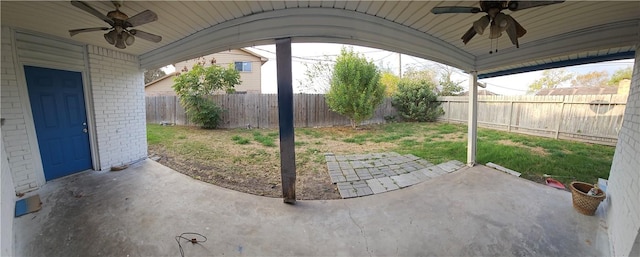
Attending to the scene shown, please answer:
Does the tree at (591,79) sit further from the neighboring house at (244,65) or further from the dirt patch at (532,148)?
the neighboring house at (244,65)

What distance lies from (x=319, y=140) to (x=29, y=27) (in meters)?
5.80

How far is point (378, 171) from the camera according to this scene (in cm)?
404

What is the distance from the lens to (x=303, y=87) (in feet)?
41.3

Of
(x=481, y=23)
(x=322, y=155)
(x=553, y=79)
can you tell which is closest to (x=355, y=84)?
(x=322, y=155)

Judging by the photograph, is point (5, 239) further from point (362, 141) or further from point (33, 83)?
point (362, 141)

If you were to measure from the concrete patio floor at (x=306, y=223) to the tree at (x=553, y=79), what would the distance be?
66.0 feet

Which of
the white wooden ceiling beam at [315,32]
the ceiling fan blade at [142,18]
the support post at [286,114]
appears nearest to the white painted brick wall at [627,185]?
the white wooden ceiling beam at [315,32]

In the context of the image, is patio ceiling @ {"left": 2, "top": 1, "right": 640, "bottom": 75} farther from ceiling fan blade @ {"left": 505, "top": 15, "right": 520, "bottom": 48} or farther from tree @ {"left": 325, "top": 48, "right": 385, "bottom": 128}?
tree @ {"left": 325, "top": 48, "right": 385, "bottom": 128}

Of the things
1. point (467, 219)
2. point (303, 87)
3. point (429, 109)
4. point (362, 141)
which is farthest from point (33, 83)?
point (429, 109)

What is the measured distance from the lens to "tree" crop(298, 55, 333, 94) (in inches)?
446

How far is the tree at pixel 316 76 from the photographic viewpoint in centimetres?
1134

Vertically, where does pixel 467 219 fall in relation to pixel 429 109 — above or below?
below

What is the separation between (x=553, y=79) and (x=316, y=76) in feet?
60.5

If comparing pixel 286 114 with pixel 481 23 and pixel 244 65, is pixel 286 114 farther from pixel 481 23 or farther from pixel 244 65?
pixel 244 65
